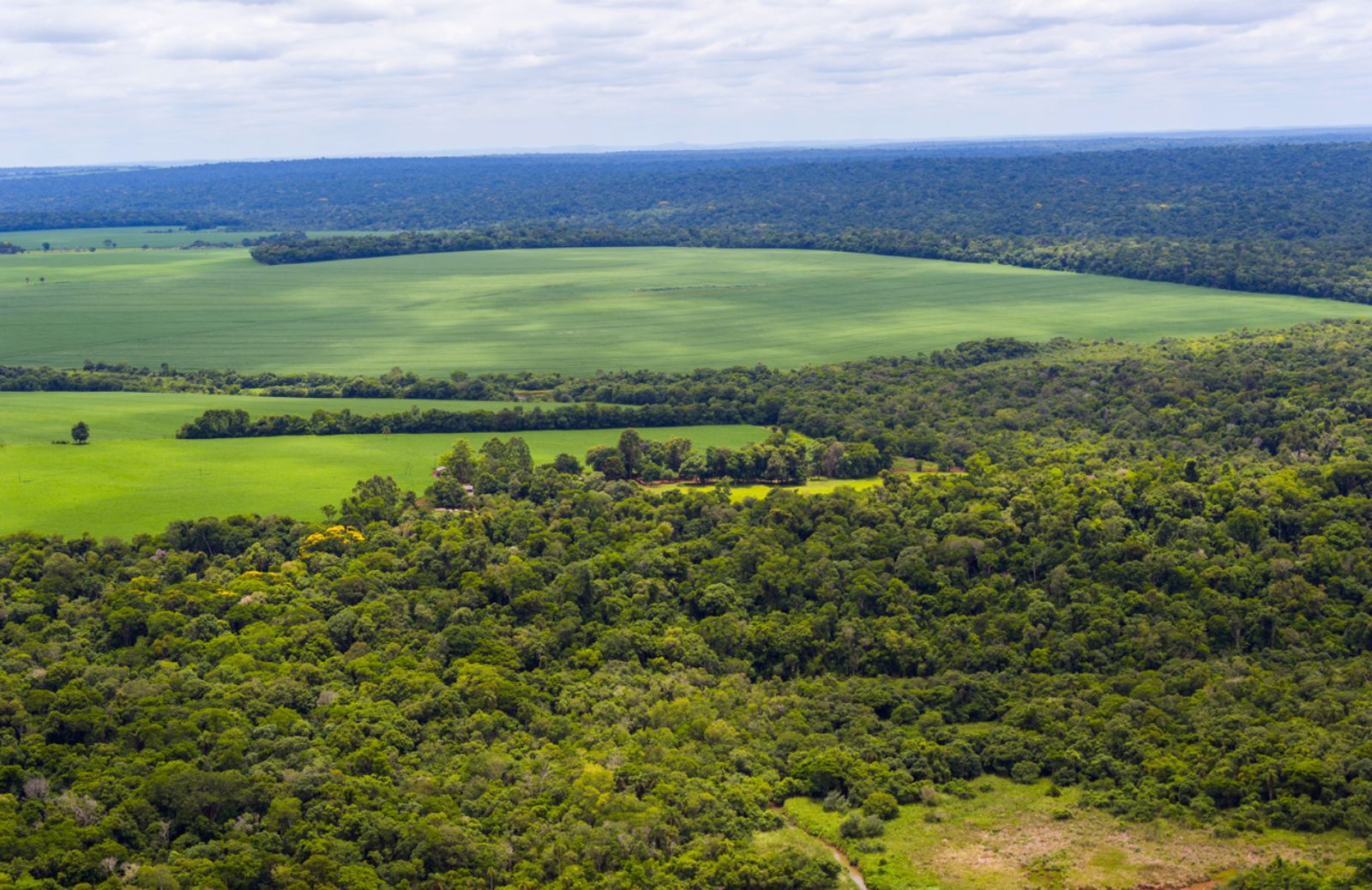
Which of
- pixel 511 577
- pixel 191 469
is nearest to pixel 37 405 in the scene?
pixel 191 469

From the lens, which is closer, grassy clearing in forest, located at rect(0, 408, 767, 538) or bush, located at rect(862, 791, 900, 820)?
bush, located at rect(862, 791, 900, 820)

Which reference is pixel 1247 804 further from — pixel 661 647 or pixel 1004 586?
pixel 661 647

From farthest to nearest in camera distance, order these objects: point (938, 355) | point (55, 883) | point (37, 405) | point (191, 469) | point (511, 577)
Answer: point (938, 355) < point (37, 405) < point (191, 469) < point (511, 577) < point (55, 883)

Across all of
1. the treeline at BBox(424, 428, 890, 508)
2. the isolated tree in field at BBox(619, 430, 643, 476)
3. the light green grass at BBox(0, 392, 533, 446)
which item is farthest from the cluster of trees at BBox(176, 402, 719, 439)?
the isolated tree in field at BBox(619, 430, 643, 476)

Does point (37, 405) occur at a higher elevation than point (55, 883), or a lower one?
higher

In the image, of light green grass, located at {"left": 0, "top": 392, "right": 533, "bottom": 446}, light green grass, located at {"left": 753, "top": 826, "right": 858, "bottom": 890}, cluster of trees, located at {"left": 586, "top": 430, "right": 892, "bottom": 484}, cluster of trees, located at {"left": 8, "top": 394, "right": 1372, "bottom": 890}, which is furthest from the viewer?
light green grass, located at {"left": 0, "top": 392, "right": 533, "bottom": 446}

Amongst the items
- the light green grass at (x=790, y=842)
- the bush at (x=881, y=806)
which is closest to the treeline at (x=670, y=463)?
the bush at (x=881, y=806)

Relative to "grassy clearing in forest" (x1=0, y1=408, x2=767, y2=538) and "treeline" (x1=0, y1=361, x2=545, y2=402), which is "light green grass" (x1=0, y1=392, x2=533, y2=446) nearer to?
"grassy clearing in forest" (x1=0, y1=408, x2=767, y2=538)
